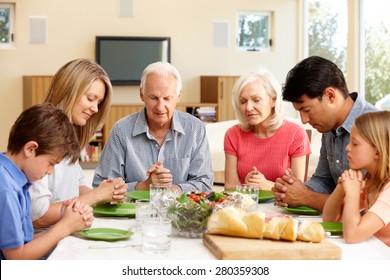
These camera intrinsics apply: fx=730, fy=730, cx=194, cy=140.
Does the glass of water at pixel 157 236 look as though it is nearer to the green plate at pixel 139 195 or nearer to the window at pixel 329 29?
the green plate at pixel 139 195

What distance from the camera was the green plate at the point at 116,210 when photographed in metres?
2.59

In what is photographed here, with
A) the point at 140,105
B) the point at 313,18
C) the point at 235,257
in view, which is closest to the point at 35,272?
the point at 235,257

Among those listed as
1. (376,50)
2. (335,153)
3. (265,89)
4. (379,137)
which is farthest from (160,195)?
(376,50)

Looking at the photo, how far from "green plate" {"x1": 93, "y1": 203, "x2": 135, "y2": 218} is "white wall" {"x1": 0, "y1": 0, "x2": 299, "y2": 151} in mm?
8103

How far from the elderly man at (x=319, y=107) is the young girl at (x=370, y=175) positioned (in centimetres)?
33

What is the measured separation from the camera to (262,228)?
2.03 m

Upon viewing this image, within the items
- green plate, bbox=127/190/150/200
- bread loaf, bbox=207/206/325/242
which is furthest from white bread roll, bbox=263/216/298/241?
green plate, bbox=127/190/150/200

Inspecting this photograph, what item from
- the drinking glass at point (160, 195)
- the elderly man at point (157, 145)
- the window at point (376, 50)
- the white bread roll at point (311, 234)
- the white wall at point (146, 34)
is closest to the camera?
the white bread roll at point (311, 234)

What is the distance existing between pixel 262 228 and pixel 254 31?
9.49 meters

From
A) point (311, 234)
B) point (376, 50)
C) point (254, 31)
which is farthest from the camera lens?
point (254, 31)

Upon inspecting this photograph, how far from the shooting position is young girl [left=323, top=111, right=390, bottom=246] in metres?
2.23

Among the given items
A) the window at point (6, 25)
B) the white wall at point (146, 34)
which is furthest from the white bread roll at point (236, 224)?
the window at point (6, 25)

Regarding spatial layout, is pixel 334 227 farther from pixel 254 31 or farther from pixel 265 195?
pixel 254 31

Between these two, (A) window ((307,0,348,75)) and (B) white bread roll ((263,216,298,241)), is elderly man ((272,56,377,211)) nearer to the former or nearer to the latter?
(B) white bread roll ((263,216,298,241))
